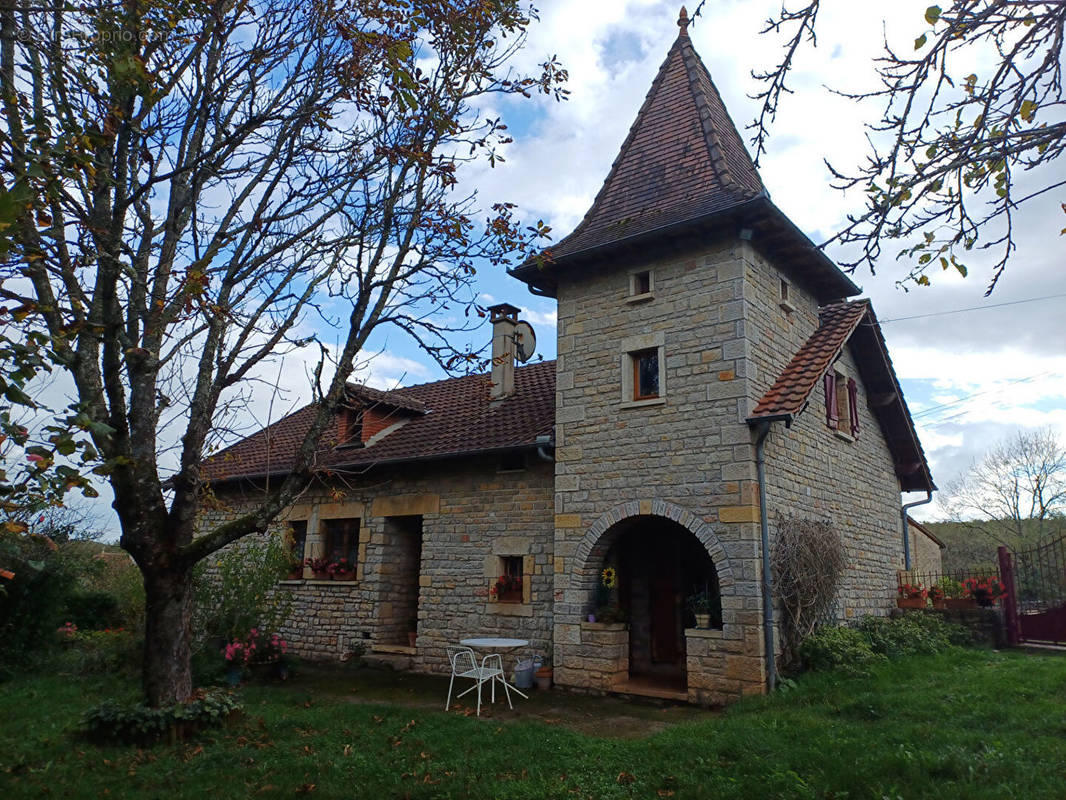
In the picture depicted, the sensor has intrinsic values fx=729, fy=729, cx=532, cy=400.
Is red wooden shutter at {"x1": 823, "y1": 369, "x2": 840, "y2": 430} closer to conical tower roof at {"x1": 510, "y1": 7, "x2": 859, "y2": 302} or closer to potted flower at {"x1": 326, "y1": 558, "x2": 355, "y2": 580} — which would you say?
conical tower roof at {"x1": 510, "y1": 7, "x2": 859, "y2": 302}

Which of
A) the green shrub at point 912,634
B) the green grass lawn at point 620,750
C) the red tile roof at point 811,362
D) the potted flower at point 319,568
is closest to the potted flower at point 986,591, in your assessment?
the green shrub at point 912,634

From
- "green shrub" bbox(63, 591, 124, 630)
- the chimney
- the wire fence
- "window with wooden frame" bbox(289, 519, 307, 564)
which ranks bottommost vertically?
"green shrub" bbox(63, 591, 124, 630)

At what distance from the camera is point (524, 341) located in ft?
43.7

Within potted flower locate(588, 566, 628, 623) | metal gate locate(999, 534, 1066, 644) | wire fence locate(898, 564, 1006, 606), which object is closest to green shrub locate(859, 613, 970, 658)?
wire fence locate(898, 564, 1006, 606)

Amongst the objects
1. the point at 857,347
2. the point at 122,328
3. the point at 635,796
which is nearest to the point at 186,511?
the point at 122,328

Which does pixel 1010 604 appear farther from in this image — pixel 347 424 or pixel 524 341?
pixel 347 424

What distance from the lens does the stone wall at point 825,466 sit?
31.2 feet

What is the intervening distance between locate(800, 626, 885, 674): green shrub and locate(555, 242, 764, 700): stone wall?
909 millimetres

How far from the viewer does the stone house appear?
29.7ft

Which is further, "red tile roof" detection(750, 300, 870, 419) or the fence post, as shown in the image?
the fence post

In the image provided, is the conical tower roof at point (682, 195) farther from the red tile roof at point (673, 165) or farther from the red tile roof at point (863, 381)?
the red tile roof at point (863, 381)

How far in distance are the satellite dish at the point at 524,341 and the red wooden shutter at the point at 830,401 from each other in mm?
4983

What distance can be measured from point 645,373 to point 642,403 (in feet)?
1.92

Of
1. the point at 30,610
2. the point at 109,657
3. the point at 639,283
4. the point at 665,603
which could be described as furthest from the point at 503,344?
the point at 30,610
